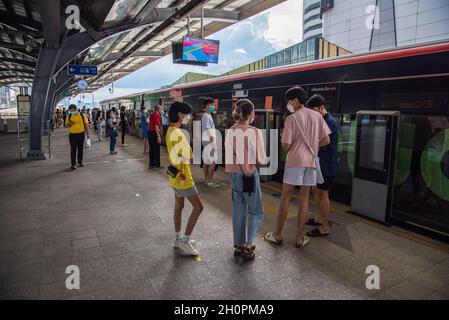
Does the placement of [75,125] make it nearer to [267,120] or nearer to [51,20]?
[51,20]

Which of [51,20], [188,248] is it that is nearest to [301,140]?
[188,248]

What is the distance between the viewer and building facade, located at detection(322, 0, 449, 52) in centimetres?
2875

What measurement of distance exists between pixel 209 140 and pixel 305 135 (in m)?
2.74

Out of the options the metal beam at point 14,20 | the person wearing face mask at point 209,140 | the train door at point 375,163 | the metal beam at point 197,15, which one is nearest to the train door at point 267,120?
the person wearing face mask at point 209,140

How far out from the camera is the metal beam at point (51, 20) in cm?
595

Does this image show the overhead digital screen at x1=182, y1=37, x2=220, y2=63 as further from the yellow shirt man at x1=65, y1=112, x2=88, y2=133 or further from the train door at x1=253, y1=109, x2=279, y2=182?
the train door at x1=253, y1=109, x2=279, y2=182

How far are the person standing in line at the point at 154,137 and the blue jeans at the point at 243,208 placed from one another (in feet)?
16.3

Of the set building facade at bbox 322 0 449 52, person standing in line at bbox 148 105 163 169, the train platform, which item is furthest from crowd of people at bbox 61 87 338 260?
building facade at bbox 322 0 449 52

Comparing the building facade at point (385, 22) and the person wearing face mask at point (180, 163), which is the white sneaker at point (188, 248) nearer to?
the person wearing face mask at point (180, 163)

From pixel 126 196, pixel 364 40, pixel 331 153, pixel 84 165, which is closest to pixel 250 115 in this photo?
pixel 331 153

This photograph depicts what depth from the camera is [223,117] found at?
8.41 m

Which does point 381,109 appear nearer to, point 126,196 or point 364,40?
point 126,196

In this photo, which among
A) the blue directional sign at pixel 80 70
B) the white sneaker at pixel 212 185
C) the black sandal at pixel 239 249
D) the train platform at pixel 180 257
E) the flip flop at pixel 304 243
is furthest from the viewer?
the blue directional sign at pixel 80 70

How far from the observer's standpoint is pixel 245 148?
117 inches
